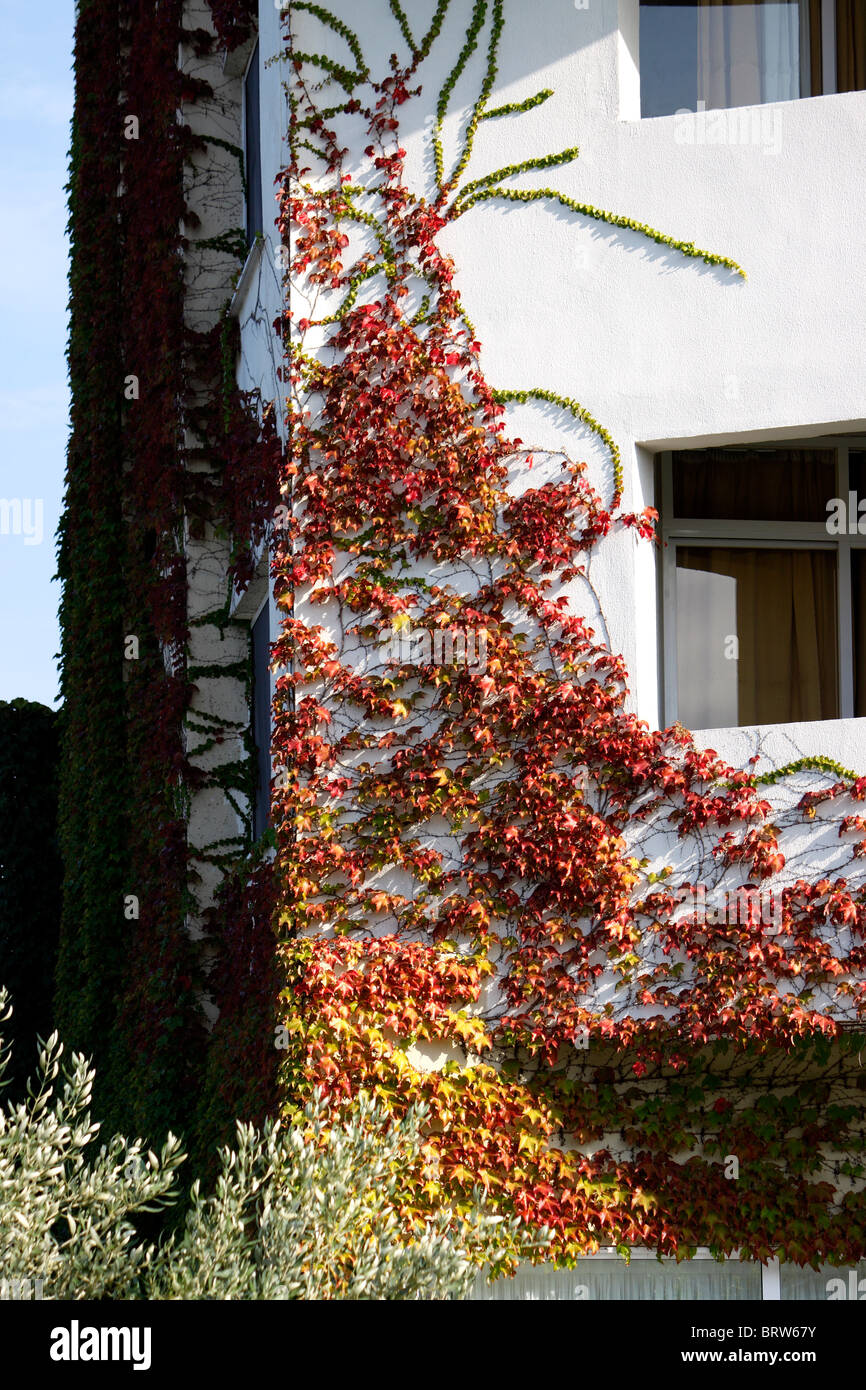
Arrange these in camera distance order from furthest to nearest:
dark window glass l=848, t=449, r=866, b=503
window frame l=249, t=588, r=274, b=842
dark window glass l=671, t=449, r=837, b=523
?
1. window frame l=249, t=588, r=274, b=842
2. dark window glass l=848, t=449, r=866, b=503
3. dark window glass l=671, t=449, r=837, b=523

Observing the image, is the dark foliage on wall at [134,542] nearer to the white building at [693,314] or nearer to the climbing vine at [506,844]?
the white building at [693,314]

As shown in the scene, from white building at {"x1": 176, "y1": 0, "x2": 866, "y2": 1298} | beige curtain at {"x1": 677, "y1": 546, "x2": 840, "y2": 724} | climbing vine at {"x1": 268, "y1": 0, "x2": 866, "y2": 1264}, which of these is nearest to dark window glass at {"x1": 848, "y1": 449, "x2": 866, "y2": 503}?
white building at {"x1": 176, "y1": 0, "x2": 866, "y2": 1298}

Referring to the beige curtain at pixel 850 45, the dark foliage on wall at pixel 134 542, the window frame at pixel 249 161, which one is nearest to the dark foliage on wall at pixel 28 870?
the dark foliage on wall at pixel 134 542

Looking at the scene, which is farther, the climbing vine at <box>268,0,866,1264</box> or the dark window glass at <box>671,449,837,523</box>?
the dark window glass at <box>671,449,837,523</box>

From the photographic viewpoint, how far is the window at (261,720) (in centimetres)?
1123

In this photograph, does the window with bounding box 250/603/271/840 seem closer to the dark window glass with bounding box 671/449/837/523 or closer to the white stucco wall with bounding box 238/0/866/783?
the white stucco wall with bounding box 238/0/866/783

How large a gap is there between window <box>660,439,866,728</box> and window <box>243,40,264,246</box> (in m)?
3.60

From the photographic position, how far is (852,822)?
888cm

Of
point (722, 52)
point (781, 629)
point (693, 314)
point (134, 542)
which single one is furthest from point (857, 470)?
point (134, 542)

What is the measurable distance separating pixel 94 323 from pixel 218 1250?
9.33 metres

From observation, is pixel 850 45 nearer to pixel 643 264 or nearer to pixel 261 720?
pixel 643 264

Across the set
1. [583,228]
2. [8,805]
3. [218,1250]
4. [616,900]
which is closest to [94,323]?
[8,805]

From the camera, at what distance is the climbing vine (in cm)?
901

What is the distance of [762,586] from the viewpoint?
10.4m
